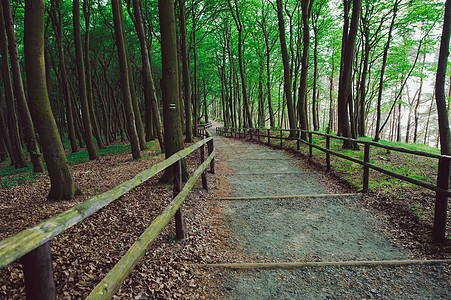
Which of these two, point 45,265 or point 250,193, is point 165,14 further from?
point 45,265

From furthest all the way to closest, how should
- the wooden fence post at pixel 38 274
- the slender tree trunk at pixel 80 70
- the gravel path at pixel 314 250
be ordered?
the slender tree trunk at pixel 80 70 < the gravel path at pixel 314 250 < the wooden fence post at pixel 38 274

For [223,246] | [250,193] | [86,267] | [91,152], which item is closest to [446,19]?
[250,193]

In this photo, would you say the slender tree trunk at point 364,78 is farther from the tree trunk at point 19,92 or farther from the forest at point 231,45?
the tree trunk at point 19,92

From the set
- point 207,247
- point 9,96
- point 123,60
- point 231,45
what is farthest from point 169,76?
point 231,45

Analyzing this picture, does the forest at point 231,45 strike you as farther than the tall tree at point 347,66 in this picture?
Yes

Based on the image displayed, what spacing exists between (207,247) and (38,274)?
282cm

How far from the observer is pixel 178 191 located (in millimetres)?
3545

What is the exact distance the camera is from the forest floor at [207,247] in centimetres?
274

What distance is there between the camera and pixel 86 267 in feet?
9.73

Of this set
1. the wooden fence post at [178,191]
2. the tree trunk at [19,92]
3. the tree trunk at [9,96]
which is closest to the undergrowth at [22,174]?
the tree trunk at [9,96]

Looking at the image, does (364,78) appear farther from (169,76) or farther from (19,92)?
(19,92)

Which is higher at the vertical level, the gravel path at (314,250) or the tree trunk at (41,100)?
the tree trunk at (41,100)

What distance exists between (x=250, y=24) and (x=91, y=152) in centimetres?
1499

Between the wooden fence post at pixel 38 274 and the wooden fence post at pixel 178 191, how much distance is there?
237 centimetres
